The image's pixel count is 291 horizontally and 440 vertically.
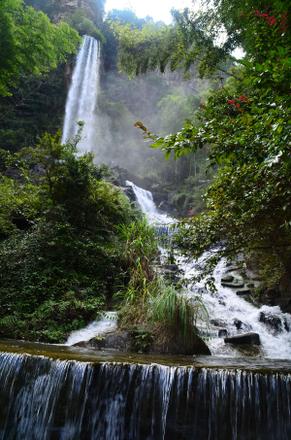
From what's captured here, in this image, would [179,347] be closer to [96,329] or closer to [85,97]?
[96,329]

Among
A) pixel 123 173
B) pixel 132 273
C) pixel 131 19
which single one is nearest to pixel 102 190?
pixel 132 273

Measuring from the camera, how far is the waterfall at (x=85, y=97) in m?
26.1

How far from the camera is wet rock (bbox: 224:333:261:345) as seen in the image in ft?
21.5

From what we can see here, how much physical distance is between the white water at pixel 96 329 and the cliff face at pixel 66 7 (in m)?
31.5

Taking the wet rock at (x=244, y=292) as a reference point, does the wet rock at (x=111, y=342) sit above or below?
below

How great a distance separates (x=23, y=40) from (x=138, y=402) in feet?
26.3

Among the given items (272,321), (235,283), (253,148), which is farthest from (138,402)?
(235,283)

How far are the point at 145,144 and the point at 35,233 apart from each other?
22.5 m

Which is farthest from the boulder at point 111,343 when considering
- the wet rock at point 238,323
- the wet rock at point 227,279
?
the wet rock at point 227,279

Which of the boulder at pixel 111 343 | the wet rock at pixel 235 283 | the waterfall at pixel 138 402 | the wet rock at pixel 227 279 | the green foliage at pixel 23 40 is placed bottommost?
the waterfall at pixel 138 402

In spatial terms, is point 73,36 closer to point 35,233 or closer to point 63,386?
point 35,233

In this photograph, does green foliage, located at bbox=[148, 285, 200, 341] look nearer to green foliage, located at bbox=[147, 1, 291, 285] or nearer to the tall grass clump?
the tall grass clump

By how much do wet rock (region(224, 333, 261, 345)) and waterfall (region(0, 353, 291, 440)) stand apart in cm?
269

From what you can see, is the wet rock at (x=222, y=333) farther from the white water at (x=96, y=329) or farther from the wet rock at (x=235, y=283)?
the wet rock at (x=235, y=283)
